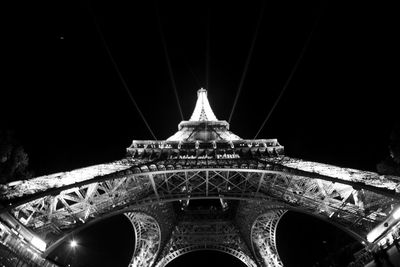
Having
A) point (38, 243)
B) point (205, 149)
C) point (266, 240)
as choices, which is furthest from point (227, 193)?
point (38, 243)

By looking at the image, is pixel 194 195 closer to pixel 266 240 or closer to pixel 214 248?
pixel 266 240

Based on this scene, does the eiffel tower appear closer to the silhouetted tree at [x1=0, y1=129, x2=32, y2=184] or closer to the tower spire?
the silhouetted tree at [x1=0, y1=129, x2=32, y2=184]

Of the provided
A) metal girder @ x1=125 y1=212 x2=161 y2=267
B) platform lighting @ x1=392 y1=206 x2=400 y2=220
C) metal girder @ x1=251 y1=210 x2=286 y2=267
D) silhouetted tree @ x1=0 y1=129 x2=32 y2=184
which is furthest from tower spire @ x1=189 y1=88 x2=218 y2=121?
platform lighting @ x1=392 y1=206 x2=400 y2=220

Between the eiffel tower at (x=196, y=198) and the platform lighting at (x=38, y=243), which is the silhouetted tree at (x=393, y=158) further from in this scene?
the platform lighting at (x=38, y=243)

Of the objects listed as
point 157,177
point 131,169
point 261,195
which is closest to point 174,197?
point 157,177

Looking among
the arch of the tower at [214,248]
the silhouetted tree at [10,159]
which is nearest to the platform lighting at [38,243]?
the silhouetted tree at [10,159]

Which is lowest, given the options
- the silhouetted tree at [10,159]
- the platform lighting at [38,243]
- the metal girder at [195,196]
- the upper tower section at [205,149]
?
the platform lighting at [38,243]
